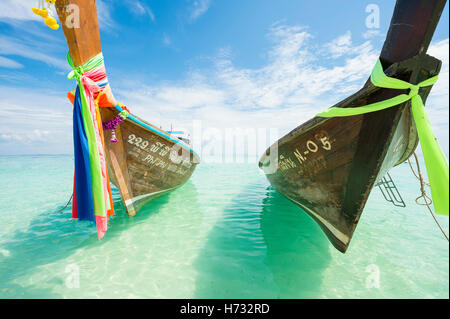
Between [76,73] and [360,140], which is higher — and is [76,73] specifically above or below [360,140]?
above

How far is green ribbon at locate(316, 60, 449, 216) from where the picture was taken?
1577 millimetres

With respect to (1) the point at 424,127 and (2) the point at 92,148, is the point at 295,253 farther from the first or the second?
(2) the point at 92,148

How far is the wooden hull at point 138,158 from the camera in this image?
3.85 m

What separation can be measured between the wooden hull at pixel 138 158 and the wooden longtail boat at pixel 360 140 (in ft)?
9.54

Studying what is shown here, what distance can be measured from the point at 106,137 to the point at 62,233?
234 centimetres

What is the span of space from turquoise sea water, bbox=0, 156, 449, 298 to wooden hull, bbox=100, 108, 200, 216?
0.71 m

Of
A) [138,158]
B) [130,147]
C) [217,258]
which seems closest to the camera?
[217,258]

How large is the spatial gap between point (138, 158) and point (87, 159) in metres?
1.86

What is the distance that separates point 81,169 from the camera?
98.3 inches

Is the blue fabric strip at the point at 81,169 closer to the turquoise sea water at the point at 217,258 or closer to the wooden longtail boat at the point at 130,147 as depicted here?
the wooden longtail boat at the point at 130,147

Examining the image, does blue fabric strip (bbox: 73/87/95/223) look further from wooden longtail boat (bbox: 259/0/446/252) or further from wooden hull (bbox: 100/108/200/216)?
wooden longtail boat (bbox: 259/0/446/252)

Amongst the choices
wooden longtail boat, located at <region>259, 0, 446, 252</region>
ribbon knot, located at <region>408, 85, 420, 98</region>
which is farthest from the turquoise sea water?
ribbon knot, located at <region>408, 85, 420, 98</region>

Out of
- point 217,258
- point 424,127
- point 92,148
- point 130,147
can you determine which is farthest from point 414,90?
point 130,147

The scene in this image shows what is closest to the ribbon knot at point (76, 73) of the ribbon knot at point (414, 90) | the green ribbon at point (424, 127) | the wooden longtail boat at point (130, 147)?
the wooden longtail boat at point (130, 147)
